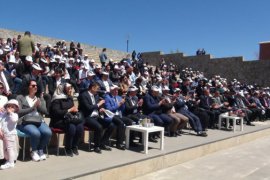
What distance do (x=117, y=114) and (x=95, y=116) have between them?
77 cm

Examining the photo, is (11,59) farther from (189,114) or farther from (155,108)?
(189,114)

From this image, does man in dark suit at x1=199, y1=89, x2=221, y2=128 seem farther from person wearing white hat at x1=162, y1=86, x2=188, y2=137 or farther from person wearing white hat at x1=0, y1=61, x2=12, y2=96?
person wearing white hat at x1=0, y1=61, x2=12, y2=96

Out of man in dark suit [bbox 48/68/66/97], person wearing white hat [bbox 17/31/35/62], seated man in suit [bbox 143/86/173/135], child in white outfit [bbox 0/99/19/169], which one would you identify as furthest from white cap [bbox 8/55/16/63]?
child in white outfit [bbox 0/99/19/169]

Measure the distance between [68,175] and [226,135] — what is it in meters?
6.24

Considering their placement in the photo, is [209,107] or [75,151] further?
[209,107]

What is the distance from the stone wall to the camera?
1038 inches

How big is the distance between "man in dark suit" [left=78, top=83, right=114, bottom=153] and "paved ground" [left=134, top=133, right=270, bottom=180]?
117 cm

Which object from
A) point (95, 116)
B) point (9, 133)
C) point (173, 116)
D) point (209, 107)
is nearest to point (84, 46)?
point (209, 107)

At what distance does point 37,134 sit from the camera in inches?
225

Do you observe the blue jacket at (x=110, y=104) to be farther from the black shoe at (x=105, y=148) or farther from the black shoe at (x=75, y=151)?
the black shoe at (x=75, y=151)

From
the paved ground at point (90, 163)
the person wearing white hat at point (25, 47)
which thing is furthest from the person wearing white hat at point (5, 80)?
the person wearing white hat at point (25, 47)

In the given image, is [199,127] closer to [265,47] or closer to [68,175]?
[68,175]

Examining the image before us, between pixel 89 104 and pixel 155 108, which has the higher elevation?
pixel 89 104

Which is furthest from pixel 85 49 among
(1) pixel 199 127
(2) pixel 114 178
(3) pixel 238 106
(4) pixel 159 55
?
(2) pixel 114 178
